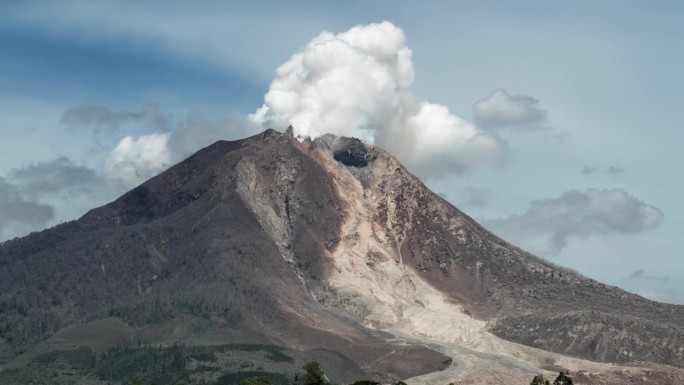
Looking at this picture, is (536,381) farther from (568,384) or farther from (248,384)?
(248,384)

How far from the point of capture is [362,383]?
150 meters

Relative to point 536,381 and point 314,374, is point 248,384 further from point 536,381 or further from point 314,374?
point 536,381

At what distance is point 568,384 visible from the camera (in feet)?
463

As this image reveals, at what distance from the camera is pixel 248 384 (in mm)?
144375

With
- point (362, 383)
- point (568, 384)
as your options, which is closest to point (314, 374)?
point (362, 383)

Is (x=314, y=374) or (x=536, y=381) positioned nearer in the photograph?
(x=536, y=381)

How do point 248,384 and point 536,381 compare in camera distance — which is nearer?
point 536,381

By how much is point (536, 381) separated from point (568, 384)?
8.45m

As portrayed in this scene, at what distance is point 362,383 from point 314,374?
18.4m

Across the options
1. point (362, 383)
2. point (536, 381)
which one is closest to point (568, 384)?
point (536, 381)

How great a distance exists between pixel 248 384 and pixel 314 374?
80.7ft

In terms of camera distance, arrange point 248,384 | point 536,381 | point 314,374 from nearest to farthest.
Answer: point 536,381, point 248,384, point 314,374

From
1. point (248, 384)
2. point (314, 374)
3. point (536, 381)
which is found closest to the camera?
point (536, 381)

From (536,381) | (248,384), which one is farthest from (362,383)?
(536,381)
